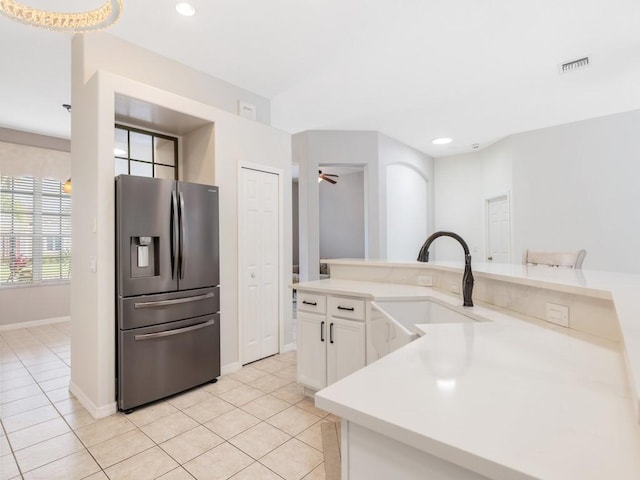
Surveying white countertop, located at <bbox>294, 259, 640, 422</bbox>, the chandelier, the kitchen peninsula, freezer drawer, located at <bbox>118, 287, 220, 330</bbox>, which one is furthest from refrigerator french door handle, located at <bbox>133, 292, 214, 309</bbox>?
the kitchen peninsula

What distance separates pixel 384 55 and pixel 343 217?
5.23m

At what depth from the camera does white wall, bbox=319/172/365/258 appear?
794 centimetres

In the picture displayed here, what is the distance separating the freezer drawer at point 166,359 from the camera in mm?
2447

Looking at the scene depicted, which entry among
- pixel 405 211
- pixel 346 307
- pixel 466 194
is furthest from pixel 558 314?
pixel 466 194

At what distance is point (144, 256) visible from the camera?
8.43ft

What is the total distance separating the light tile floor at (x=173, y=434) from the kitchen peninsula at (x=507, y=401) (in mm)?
1241

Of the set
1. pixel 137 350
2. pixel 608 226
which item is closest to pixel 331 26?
pixel 137 350

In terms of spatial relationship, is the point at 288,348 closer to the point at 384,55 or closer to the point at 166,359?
the point at 166,359

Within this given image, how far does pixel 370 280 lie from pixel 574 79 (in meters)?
3.01

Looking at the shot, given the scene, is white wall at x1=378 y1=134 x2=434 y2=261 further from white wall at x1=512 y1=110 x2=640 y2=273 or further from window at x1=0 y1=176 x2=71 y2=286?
window at x1=0 y1=176 x2=71 y2=286

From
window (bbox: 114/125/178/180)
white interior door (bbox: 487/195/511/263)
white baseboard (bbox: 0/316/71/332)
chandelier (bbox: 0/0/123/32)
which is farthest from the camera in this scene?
white interior door (bbox: 487/195/511/263)

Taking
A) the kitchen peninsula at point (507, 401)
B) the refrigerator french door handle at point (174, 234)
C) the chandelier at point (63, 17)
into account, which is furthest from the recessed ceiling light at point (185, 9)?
the kitchen peninsula at point (507, 401)

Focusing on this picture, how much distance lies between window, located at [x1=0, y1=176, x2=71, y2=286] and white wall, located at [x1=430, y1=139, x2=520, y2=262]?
6535 mm

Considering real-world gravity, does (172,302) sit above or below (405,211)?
below
